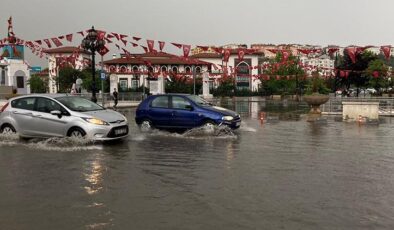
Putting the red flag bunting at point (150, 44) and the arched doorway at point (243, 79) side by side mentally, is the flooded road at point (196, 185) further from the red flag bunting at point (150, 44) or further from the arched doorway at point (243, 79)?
the arched doorway at point (243, 79)

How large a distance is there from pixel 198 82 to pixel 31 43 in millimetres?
42666

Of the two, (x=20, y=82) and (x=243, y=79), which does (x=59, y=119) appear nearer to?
(x=20, y=82)

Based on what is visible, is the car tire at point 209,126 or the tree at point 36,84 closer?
the car tire at point 209,126

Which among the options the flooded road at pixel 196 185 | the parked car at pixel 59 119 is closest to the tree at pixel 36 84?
the parked car at pixel 59 119

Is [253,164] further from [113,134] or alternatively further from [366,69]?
[366,69]

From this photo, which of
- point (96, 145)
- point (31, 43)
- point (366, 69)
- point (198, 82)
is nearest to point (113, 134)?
point (96, 145)

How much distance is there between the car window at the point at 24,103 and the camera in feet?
41.0

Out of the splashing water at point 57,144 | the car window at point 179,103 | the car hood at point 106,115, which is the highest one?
the car window at point 179,103

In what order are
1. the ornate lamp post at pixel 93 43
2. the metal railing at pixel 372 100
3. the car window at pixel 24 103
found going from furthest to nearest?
the metal railing at pixel 372 100, the ornate lamp post at pixel 93 43, the car window at pixel 24 103

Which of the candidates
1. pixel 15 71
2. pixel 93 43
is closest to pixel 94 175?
pixel 93 43

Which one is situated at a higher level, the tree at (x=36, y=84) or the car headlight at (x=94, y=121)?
the tree at (x=36, y=84)

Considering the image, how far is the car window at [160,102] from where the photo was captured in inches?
587

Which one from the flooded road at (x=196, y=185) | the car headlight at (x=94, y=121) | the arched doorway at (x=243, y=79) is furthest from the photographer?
the arched doorway at (x=243, y=79)

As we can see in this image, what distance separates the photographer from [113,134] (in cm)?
1191
